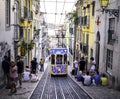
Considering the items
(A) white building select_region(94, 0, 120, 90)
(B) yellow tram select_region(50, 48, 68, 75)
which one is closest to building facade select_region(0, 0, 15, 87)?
(A) white building select_region(94, 0, 120, 90)

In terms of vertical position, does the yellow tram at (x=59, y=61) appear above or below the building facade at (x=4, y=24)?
below

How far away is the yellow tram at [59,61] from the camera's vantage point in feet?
90.3

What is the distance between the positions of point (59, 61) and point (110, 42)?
8.44m

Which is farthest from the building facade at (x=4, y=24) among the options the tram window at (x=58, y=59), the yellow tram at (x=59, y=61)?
the tram window at (x=58, y=59)

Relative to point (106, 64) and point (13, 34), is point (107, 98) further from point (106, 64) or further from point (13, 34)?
point (13, 34)

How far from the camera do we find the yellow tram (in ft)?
90.3

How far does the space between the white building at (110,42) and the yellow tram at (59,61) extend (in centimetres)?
356

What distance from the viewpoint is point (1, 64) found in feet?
55.2

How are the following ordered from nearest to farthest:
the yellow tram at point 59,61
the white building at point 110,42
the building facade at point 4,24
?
1. the building facade at point 4,24
2. the white building at point 110,42
3. the yellow tram at point 59,61

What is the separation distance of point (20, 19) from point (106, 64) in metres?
9.55

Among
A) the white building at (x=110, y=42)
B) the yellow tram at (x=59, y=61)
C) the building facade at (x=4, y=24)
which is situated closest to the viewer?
the building facade at (x=4, y=24)

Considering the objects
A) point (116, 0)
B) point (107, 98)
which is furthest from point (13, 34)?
point (107, 98)

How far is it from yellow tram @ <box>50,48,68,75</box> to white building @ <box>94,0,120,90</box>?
3.56m

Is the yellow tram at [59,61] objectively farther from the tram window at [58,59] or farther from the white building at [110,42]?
the white building at [110,42]
